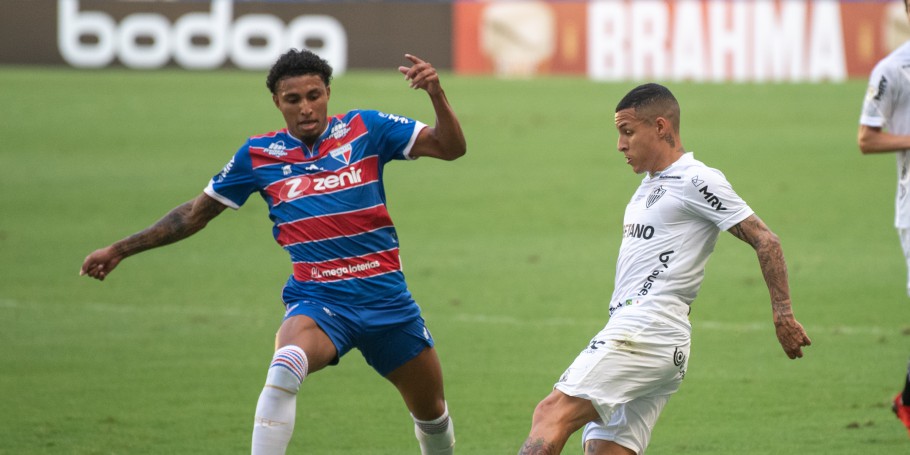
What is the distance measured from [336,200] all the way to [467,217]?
1053 cm

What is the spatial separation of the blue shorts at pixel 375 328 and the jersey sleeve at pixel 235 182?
66 centimetres

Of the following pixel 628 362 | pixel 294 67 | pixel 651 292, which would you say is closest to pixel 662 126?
pixel 651 292

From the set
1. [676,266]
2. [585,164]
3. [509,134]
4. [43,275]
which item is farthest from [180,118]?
[676,266]

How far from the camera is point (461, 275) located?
45.4ft

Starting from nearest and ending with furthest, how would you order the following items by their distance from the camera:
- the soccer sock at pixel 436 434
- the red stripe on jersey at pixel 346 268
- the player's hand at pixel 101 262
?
the red stripe on jersey at pixel 346 268, the player's hand at pixel 101 262, the soccer sock at pixel 436 434

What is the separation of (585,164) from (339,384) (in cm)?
1143

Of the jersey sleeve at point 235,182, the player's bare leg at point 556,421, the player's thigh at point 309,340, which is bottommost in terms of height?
the player's bare leg at point 556,421

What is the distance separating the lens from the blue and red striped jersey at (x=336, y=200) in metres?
6.61

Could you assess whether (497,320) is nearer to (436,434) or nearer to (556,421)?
(436,434)

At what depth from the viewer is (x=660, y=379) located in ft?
19.2

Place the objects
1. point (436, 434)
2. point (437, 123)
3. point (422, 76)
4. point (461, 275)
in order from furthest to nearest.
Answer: point (461, 275), point (436, 434), point (437, 123), point (422, 76)

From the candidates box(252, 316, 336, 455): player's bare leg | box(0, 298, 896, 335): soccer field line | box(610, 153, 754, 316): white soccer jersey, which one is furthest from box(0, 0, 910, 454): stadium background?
box(610, 153, 754, 316): white soccer jersey

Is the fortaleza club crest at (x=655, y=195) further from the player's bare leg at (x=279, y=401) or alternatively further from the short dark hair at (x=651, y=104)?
the player's bare leg at (x=279, y=401)

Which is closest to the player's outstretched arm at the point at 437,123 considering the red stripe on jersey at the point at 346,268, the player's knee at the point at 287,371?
the red stripe on jersey at the point at 346,268
